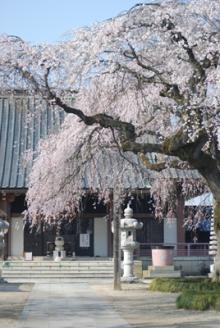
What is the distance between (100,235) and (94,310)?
2117cm

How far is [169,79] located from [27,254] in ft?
71.6

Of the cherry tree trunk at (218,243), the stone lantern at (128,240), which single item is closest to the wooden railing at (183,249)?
the stone lantern at (128,240)

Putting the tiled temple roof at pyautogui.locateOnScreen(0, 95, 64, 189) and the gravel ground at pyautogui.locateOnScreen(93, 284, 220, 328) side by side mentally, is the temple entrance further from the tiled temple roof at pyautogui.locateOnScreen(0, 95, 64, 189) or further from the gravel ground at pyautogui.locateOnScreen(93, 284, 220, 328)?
the gravel ground at pyautogui.locateOnScreen(93, 284, 220, 328)

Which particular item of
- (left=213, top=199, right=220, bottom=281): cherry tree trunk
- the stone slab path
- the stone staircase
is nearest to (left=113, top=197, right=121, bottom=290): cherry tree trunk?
the stone slab path

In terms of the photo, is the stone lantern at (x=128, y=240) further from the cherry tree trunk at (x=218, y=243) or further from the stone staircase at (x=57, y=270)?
the cherry tree trunk at (x=218, y=243)

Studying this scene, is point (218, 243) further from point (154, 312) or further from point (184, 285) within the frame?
point (154, 312)

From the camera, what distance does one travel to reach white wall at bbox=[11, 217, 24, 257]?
3831cm

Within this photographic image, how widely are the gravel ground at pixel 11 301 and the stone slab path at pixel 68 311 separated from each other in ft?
0.64

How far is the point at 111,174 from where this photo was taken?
22.7 metres

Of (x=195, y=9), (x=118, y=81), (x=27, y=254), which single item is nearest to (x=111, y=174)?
(x=118, y=81)

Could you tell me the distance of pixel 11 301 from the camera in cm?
2028

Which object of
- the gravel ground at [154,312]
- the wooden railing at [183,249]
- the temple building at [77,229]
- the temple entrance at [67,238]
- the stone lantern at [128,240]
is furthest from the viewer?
the temple entrance at [67,238]

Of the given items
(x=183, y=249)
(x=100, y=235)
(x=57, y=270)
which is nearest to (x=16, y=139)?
(x=100, y=235)

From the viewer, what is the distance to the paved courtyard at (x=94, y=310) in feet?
48.5
